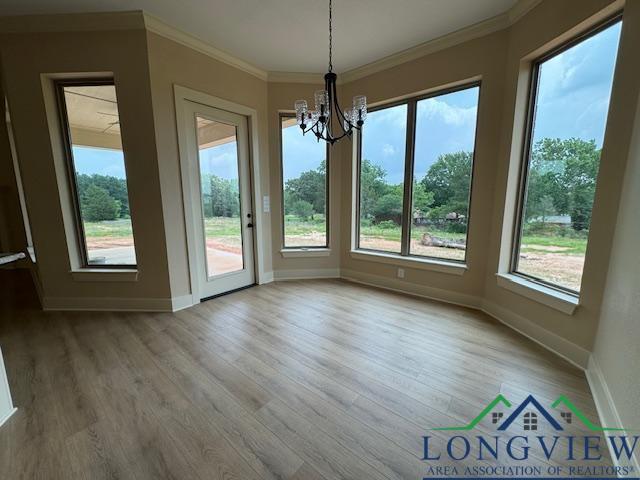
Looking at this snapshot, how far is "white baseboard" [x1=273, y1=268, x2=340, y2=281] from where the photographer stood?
4.02 metres

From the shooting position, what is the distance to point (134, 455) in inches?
50.4

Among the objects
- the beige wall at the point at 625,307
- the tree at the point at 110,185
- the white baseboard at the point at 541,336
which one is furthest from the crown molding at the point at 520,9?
the tree at the point at 110,185

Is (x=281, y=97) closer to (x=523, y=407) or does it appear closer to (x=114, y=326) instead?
(x=114, y=326)

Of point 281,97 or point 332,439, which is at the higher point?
point 281,97

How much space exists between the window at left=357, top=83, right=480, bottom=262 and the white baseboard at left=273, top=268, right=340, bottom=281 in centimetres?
68

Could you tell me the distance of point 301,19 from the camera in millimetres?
2484

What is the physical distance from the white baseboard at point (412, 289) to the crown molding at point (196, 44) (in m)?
3.10

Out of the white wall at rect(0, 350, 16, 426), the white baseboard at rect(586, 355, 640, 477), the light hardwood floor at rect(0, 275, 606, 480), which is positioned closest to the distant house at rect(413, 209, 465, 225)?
the light hardwood floor at rect(0, 275, 606, 480)

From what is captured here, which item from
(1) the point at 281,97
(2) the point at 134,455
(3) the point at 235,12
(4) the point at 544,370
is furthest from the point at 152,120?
(4) the point at 544,370

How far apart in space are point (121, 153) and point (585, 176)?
435cm

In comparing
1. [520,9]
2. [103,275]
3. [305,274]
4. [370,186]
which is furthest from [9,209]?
[520,9]

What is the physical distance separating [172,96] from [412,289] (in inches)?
143

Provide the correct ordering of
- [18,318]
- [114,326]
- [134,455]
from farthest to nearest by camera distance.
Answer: [18,318], [114,326], [134,455]

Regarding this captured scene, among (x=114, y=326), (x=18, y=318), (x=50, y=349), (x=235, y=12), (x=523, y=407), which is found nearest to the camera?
(x=523, y=407)
